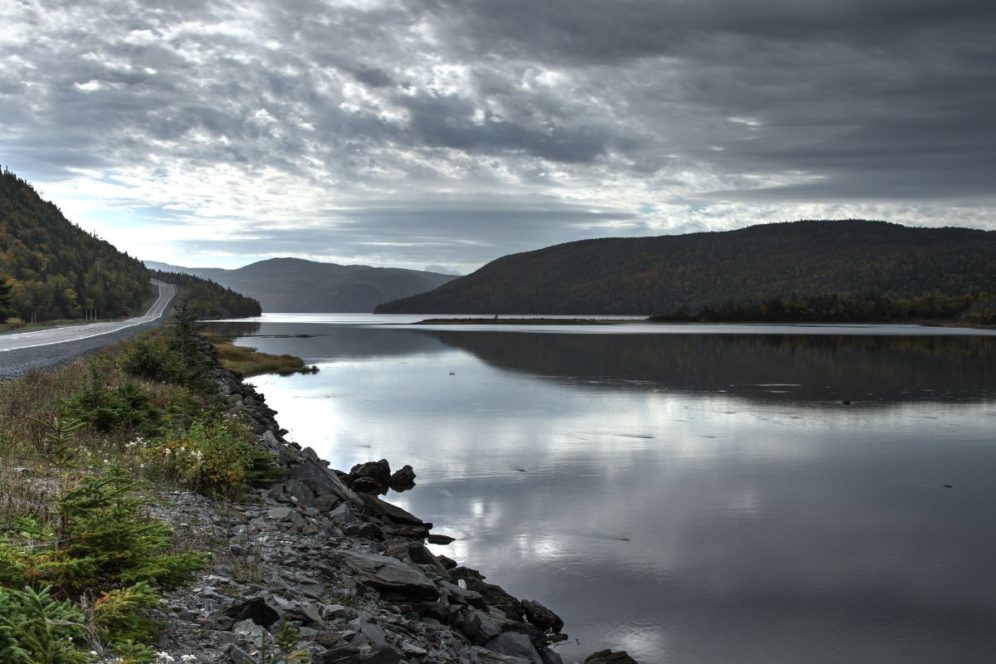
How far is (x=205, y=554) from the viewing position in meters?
10.0

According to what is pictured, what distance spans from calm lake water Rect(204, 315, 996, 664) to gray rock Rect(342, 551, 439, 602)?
136 inches

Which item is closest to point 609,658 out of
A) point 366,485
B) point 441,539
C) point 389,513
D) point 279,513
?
point 279,513

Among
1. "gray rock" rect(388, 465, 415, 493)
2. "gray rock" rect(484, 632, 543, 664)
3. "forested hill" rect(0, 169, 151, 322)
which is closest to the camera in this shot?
"gray rock" rect(484, 632, 543, 664)

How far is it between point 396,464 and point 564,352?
239ft

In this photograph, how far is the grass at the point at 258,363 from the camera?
235 feet

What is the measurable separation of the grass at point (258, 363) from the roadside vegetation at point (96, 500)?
4583 cm

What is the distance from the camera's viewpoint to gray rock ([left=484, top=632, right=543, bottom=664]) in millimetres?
12281

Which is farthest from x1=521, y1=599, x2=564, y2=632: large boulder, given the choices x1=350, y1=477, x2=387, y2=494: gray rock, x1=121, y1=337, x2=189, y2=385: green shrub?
x1=121, y1=337, x2=189, y2=385: green shrub

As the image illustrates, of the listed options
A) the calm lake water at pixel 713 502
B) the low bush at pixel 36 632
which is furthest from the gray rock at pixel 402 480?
the low bush at pixel 36 632

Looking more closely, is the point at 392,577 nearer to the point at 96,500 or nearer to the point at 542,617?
the point at 542,617

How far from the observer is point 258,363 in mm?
75625

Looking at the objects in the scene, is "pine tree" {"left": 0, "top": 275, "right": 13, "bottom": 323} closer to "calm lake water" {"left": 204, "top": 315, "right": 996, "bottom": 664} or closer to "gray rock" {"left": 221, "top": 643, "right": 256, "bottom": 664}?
"calm lake water" {"left": 204, "top": 315, "right": 996, "bottom": 664}

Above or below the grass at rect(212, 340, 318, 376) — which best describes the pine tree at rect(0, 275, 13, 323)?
above

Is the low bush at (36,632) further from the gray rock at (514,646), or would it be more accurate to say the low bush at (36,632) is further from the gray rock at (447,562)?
the gray rock at (447,562)
